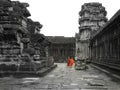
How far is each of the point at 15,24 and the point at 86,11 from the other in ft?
139

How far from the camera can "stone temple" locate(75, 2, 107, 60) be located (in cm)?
5472

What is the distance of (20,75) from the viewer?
13906 millimetres

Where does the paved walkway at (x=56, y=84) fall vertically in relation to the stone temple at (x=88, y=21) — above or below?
below

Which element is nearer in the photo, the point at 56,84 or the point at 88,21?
the point at 56,84

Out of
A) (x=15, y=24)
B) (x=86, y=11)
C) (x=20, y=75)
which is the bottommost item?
(x=20, y=75)

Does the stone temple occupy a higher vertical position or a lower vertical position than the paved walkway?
higher

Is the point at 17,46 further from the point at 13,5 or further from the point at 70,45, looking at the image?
the point at 70,45

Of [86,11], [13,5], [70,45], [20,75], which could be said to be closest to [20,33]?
[13,5]

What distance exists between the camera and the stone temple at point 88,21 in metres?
54.7

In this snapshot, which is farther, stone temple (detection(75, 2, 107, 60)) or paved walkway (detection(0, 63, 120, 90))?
stone temple (detection(75, 2, 107, 60))

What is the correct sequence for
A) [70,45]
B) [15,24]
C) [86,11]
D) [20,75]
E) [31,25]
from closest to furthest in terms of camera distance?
[20,75] < [15,24] < [31,25] < [86,11] < [70,45]

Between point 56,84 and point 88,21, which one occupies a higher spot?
point 88,21

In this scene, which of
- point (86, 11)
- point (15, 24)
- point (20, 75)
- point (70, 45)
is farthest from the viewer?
point (70, 45)

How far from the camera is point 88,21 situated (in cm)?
5575
